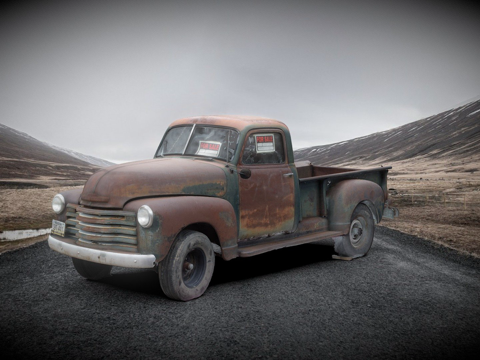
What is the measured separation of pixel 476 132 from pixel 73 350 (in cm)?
12342

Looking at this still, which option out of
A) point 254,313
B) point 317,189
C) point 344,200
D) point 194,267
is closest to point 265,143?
point 317,189

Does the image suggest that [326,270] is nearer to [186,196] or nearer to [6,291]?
[186,196]

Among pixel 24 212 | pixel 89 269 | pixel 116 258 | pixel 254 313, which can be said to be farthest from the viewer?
pixel 24 212

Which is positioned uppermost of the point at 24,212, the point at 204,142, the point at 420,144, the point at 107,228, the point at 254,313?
the point at 204,142

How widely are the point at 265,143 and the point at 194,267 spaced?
2135 mm

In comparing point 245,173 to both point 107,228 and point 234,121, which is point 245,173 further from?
point 107,228

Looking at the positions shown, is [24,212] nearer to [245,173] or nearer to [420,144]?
[245,173]

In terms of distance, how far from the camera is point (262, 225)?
5887 mm

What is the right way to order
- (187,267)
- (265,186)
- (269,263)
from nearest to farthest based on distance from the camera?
(187,267) → (265,186) → (269,263)

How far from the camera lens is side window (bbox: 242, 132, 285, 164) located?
5.82 m

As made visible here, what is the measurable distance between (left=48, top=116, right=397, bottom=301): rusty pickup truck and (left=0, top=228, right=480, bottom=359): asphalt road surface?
1.49 ft

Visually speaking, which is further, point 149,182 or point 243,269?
point 243,269

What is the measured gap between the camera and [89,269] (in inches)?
220

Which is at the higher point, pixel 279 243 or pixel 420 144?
pixel 279 243
